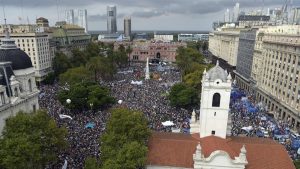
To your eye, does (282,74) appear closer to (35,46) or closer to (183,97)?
(183,97)

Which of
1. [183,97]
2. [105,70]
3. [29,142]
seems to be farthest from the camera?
[105,70]

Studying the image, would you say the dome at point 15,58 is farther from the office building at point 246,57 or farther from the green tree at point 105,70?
the office building at point 246,57

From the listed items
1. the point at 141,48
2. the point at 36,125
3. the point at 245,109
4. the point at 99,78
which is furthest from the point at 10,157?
the point at 141,48

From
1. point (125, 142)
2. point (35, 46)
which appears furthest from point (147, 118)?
point (35, 46)

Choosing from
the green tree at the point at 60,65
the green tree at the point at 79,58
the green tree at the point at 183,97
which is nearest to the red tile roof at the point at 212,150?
the green tree at the point at 183,97

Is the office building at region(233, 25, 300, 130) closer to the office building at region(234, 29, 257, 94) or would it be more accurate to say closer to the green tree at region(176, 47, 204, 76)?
the office building at region(234, 29, 257, 94)

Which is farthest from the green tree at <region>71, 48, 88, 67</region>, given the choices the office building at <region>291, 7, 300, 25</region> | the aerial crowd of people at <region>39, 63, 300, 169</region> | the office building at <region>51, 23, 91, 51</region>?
the office building at <region>291, 7, 300, 25</region>
